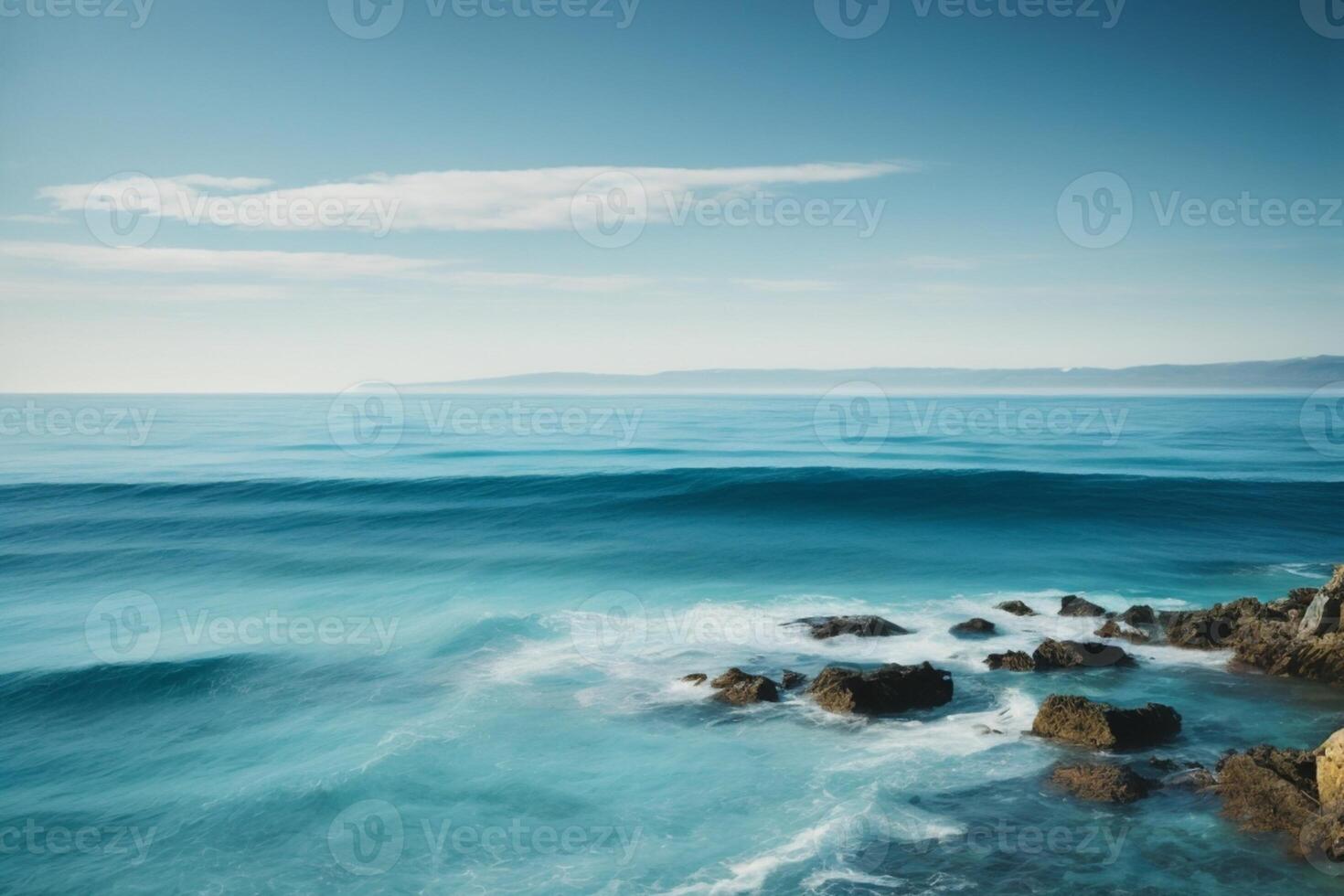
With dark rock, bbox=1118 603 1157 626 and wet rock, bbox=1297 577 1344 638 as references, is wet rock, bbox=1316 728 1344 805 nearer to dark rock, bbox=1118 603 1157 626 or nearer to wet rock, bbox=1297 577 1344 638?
wet rock, bbox=1297 577 1344 638

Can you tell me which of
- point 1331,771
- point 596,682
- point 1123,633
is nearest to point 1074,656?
point 1123,633

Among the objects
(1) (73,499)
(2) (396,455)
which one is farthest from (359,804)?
(2) (396,455)

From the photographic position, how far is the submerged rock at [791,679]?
12.9 meters

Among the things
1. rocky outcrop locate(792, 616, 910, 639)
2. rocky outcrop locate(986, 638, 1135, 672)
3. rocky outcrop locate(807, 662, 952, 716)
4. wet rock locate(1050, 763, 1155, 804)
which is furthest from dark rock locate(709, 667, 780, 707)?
wet rock locate(1050, 763, 1155, 804)

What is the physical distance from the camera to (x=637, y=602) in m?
19.3

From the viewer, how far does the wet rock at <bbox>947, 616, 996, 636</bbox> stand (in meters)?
15.5

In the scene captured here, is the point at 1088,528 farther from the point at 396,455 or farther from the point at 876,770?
the point at 396,455

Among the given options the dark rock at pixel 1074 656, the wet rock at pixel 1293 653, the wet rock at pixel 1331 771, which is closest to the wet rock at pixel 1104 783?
the wet rock at pixel 1331 771

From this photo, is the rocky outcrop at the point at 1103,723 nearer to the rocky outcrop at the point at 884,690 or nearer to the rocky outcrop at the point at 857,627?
the rocky outcrop at the point at 884,690

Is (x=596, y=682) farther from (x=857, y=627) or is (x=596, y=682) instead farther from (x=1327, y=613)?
(x=1327, y=613)

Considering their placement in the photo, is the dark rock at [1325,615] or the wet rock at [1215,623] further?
the wet rock at [1215,623]

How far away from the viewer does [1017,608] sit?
1705cm

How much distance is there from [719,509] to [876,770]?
20.9 metres

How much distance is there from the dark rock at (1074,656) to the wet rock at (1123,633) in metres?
1.13
